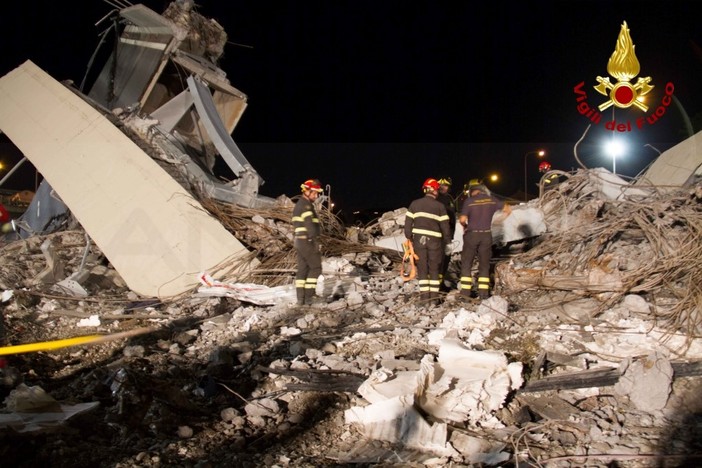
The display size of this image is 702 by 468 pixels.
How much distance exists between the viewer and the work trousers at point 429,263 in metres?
6.15

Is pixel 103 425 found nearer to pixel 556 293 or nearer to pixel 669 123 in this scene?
pixel 556 293

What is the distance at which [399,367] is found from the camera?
3.93 meters

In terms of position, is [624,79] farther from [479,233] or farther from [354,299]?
[354,299]

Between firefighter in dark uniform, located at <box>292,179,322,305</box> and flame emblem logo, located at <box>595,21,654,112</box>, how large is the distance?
33.1ft

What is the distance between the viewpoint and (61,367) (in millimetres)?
4520

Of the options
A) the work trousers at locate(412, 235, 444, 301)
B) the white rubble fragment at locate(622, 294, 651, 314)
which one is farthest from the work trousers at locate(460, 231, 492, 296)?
the white rubble fragment at locate(622, 294, 651, 314)

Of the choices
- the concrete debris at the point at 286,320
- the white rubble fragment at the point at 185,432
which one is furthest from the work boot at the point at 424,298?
the white rubble fragment at the point at 185,432

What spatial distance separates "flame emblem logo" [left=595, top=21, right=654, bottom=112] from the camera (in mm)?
12484

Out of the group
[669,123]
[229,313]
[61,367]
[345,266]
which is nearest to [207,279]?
[229,313]

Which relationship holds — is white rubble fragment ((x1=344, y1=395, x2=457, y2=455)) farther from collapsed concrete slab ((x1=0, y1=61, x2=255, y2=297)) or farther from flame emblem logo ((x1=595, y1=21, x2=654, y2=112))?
flame emblem logo ((x1=595, y1=21, x2=654, y2=112))

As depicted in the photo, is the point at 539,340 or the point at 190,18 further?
the point at 190,18

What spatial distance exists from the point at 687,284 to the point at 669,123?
23213 millimetres

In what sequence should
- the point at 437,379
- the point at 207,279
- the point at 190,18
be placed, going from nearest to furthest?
the point at 437,379 → the point at 207,279 → the point at 190,18

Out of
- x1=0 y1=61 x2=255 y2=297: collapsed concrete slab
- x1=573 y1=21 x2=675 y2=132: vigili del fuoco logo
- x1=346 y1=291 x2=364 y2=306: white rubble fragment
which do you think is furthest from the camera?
x1=573 y1=21 x2=675 y2=132: vigili del fuoco logo
